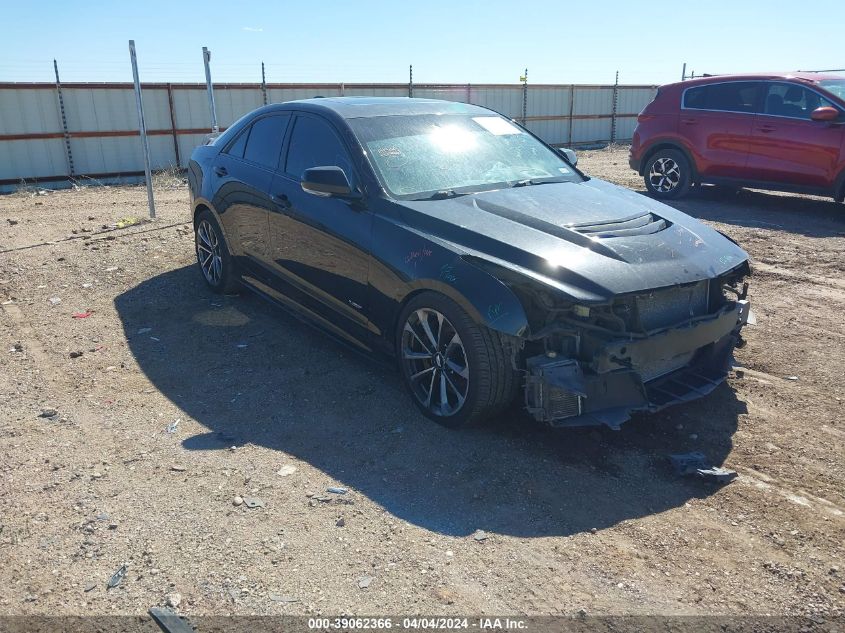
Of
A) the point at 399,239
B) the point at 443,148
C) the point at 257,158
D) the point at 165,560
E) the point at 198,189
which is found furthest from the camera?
the point at 198,189

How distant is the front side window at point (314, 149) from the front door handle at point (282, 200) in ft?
0.54

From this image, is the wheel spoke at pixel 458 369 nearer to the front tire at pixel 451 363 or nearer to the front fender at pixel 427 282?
the front tire at pixel 451 363

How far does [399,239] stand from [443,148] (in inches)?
40.5

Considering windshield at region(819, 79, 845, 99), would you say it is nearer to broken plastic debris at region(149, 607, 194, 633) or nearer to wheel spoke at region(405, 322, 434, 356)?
wheel spoke at region(405, 322, 434, 356)

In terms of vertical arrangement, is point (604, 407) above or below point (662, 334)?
below

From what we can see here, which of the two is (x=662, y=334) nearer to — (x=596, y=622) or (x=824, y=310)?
(x=596, y=622)

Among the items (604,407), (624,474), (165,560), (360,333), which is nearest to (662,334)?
(604,407)

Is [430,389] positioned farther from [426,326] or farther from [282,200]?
[282,200]

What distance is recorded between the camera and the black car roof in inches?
195

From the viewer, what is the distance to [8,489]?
3.45 metres

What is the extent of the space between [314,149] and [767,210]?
25.8 ft

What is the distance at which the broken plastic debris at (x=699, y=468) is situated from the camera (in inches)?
137

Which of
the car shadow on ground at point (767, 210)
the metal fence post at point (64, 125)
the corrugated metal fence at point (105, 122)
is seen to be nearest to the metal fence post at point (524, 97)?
the corrugated metal fence at point (105, 122)

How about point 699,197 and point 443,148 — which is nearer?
point 443,148
